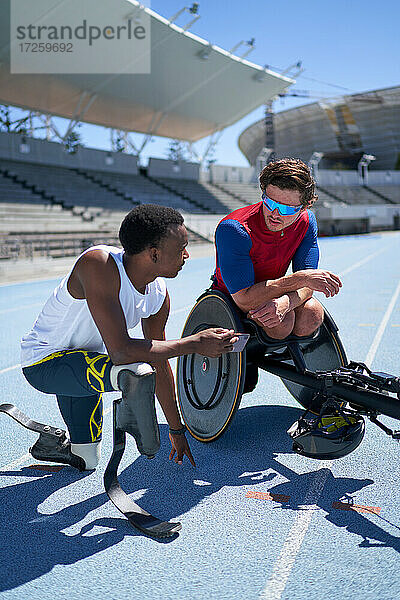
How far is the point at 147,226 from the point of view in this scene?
2537mm

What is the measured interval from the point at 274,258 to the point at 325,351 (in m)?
0.76

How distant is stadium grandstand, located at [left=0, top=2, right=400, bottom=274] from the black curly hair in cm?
1618

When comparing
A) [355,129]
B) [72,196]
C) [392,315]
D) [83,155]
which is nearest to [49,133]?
[83,155]

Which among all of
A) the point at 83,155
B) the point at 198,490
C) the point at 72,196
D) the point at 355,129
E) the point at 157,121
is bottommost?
the point at 198,490

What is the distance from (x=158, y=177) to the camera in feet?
137

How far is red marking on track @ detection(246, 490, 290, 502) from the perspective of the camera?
282 cm

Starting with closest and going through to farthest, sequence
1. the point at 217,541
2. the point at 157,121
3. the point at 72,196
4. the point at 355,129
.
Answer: the point at 217,541 < the point at 72,196 < the point at 157,121 < the point at 355,129

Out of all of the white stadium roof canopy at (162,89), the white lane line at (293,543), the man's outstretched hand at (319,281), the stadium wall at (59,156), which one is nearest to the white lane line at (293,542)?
the white lane line at (293,543)

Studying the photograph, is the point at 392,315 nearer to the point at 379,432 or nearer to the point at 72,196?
the point at 379,432

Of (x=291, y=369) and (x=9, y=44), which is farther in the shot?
(x=9, y=44)

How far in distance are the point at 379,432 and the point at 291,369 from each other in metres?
0.91

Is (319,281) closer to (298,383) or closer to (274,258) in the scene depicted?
(274,258)

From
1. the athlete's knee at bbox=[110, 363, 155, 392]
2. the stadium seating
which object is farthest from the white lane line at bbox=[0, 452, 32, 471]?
the stadium seating

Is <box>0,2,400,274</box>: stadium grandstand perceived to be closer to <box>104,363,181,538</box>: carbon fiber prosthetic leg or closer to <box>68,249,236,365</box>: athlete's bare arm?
<box>68,249,236,365</box>: athlete's bare arm
